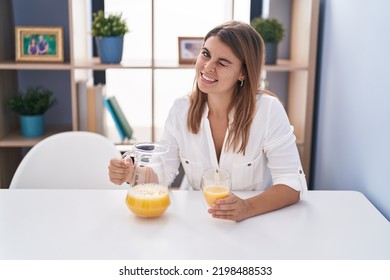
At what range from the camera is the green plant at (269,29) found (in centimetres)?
265

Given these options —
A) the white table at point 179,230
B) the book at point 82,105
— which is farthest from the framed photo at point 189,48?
the white table at point 179,230

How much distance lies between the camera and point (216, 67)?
174 centimetres

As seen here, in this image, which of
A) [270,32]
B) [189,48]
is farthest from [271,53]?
[189,48]

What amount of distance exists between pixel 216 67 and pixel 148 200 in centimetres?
57

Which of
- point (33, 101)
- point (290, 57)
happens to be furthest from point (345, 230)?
point (33, 101)

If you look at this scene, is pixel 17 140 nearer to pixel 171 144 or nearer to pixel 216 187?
pixel 171 144

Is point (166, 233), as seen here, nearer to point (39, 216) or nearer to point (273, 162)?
point (39, 216)

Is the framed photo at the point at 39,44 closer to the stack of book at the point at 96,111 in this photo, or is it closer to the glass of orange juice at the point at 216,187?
the stack of book at the point at 96,111

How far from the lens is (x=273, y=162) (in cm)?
172

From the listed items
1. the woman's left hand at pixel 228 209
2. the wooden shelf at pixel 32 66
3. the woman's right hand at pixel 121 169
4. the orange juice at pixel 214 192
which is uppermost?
the wooden shelf at pixel 32 66

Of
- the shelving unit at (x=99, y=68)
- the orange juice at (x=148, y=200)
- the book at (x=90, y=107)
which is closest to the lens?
the orange juice at (x=148, y=200)

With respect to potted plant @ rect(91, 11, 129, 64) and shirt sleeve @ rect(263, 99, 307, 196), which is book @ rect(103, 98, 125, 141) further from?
shirt sleeve @ rect(263, 99, 307, 196)

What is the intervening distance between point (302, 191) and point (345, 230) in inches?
9.7

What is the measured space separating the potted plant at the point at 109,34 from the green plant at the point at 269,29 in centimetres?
70
